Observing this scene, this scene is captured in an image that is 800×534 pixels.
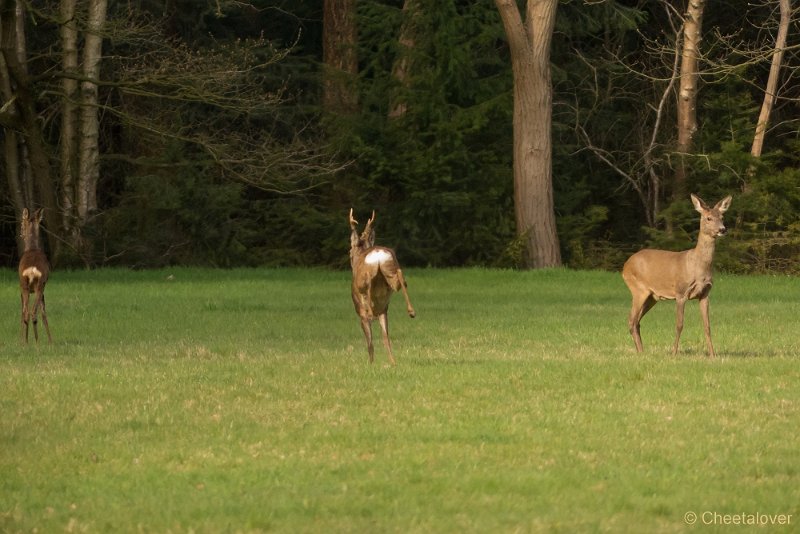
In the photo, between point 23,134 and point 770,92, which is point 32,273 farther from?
point 770,92

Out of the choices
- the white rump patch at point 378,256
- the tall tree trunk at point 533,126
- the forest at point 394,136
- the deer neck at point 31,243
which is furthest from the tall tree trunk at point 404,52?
the white rump patch at point 378,256

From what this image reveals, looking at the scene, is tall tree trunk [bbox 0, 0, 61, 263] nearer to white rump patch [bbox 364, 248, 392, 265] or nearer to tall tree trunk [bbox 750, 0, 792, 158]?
tall tree trunk [bbox 750, 0, 792, 158]

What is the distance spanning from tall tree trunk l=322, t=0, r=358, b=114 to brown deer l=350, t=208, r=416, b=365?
908 inches

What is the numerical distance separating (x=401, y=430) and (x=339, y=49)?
92.1ft

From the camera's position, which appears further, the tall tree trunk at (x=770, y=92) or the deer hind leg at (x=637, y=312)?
the tall tree trunk at (x=770, y=92)

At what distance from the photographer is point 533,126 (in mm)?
34000

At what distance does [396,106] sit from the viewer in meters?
37.4

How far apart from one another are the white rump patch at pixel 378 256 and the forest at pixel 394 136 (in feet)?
57.0

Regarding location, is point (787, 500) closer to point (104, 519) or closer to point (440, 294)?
point (104, 519)

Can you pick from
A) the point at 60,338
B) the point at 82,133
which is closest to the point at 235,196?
the point at 82,133

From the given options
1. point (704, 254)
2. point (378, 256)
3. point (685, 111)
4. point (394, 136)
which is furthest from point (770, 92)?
point (378, 256)

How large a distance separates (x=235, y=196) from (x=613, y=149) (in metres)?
10.7

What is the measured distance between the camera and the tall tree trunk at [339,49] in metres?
38.2

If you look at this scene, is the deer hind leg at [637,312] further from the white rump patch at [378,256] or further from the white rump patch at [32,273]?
the white rump patch at [32,273]
